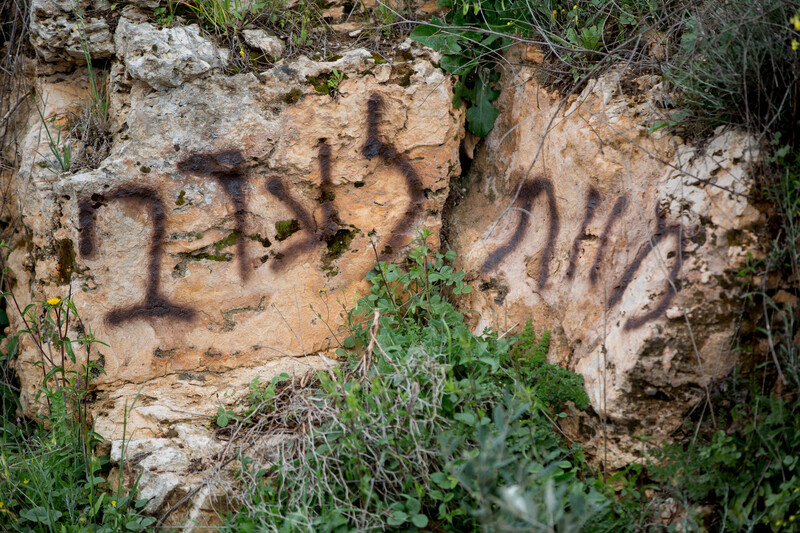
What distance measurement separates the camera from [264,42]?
277cm

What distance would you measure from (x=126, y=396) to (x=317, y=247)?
1.06 metres

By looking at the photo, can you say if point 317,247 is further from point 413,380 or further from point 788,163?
point 788,163

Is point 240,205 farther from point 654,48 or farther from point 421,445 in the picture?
point 654,48

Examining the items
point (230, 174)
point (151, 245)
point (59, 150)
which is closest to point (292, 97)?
point (230, 174)

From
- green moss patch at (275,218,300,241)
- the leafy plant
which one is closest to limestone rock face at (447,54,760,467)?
green moss patch at (275,218,300,241)

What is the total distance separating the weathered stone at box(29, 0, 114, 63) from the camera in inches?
108

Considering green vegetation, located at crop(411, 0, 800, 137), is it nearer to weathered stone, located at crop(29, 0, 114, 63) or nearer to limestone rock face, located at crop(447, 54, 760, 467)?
limestone rock face, located at crop(447, 54, 760, 467)

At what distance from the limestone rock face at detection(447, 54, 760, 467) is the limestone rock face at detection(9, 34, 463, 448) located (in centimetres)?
34

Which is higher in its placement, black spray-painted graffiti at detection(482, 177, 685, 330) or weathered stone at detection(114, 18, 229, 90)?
weathered stone at detection(114, 18, 229, 90)

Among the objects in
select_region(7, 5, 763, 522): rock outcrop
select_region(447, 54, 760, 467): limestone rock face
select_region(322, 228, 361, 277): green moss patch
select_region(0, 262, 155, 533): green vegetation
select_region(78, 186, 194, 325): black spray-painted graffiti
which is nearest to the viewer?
select_region(447, 54, 760, 467): limestone rock face

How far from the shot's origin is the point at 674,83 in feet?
7.46

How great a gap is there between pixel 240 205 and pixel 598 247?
159cm

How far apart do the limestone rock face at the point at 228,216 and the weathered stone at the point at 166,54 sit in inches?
0.8

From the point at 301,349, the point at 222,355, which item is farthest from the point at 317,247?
the point at 222,355
